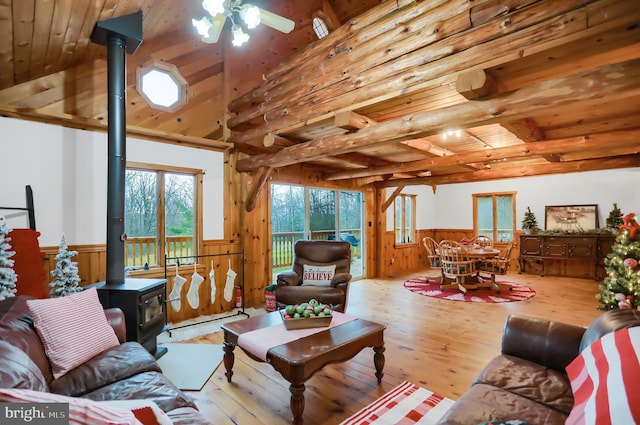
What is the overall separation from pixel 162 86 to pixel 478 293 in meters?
6.00

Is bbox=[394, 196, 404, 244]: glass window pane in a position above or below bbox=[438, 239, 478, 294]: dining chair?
above

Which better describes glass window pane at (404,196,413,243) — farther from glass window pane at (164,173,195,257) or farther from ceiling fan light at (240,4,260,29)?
ceiling fan light at (240,4,260,29)

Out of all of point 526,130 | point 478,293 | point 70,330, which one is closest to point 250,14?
point 70,330

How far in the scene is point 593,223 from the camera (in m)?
6.83

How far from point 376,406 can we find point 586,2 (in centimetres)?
294

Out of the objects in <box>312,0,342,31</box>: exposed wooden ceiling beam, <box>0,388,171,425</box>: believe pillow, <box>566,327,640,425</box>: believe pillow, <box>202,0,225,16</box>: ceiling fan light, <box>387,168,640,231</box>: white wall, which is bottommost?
<box>566,327,640,425</box>: believe pillow

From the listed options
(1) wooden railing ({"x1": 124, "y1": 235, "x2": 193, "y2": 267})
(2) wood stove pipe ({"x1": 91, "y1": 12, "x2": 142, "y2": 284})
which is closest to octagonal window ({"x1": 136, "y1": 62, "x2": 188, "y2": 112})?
(2) wood stove pipe ({"x1": 91, "y1": 12, "x2": 142, "y2": 284})

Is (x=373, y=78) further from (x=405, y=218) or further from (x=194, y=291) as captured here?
(x=405, y=218)

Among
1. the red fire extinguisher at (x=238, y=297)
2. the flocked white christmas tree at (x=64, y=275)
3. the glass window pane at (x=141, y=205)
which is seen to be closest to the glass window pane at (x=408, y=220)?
the red fire extinguisher at (x=238, y=297)

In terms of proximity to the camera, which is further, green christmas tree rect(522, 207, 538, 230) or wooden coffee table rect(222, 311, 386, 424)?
green christmas tree rect(522, 207, 538, 230)

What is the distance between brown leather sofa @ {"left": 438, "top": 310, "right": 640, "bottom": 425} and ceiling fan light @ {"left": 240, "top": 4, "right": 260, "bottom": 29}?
2.86 m

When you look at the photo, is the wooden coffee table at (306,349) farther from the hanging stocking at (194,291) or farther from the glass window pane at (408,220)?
the glass window pane at (408,220)

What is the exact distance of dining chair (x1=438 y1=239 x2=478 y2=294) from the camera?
568 centimetres

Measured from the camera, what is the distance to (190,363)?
2.89 m
